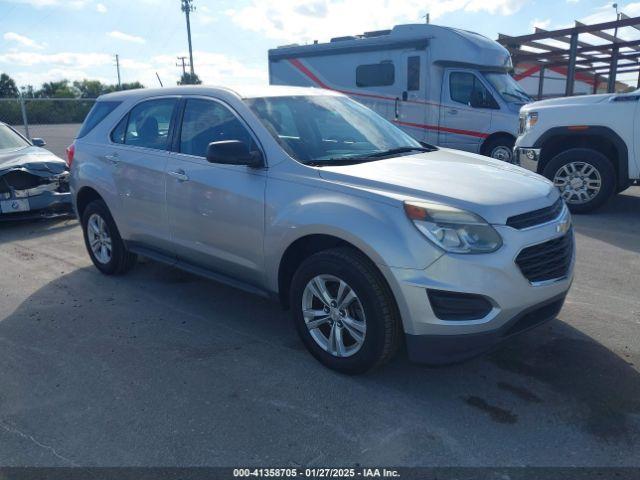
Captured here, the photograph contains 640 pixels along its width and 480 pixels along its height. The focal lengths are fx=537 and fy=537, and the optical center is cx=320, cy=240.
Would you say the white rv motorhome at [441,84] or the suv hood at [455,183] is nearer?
the suv hood at [455,183]

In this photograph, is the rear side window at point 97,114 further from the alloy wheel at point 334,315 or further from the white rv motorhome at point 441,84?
the white rv motorhome at point 441,84

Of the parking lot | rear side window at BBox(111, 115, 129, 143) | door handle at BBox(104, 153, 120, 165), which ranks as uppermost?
rear side window at BBox(111, 115, 129, 143)

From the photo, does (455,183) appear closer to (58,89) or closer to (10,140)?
(10,140)

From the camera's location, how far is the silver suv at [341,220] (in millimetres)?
2879

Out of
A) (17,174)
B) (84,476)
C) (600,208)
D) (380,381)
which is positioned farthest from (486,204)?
(17,174)

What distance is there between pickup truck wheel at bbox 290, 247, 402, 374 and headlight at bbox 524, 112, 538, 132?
233 inches

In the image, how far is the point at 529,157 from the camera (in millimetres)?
8031

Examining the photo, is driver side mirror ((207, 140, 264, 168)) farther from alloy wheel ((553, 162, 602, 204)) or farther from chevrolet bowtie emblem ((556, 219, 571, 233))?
alloy wheel ((553, 162, 602, 204))

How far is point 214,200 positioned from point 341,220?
3.96 ft

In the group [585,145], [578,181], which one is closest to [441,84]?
[585,145]

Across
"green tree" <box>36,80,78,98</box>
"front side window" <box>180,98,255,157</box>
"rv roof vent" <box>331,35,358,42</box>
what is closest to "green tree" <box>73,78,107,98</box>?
"green tree" <box>36,80,78,98</box>

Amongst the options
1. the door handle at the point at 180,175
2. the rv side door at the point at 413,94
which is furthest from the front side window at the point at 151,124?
the rv side door at the point at 413,94

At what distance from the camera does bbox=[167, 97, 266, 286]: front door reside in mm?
3703

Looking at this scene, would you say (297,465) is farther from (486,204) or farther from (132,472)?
(486,204)
